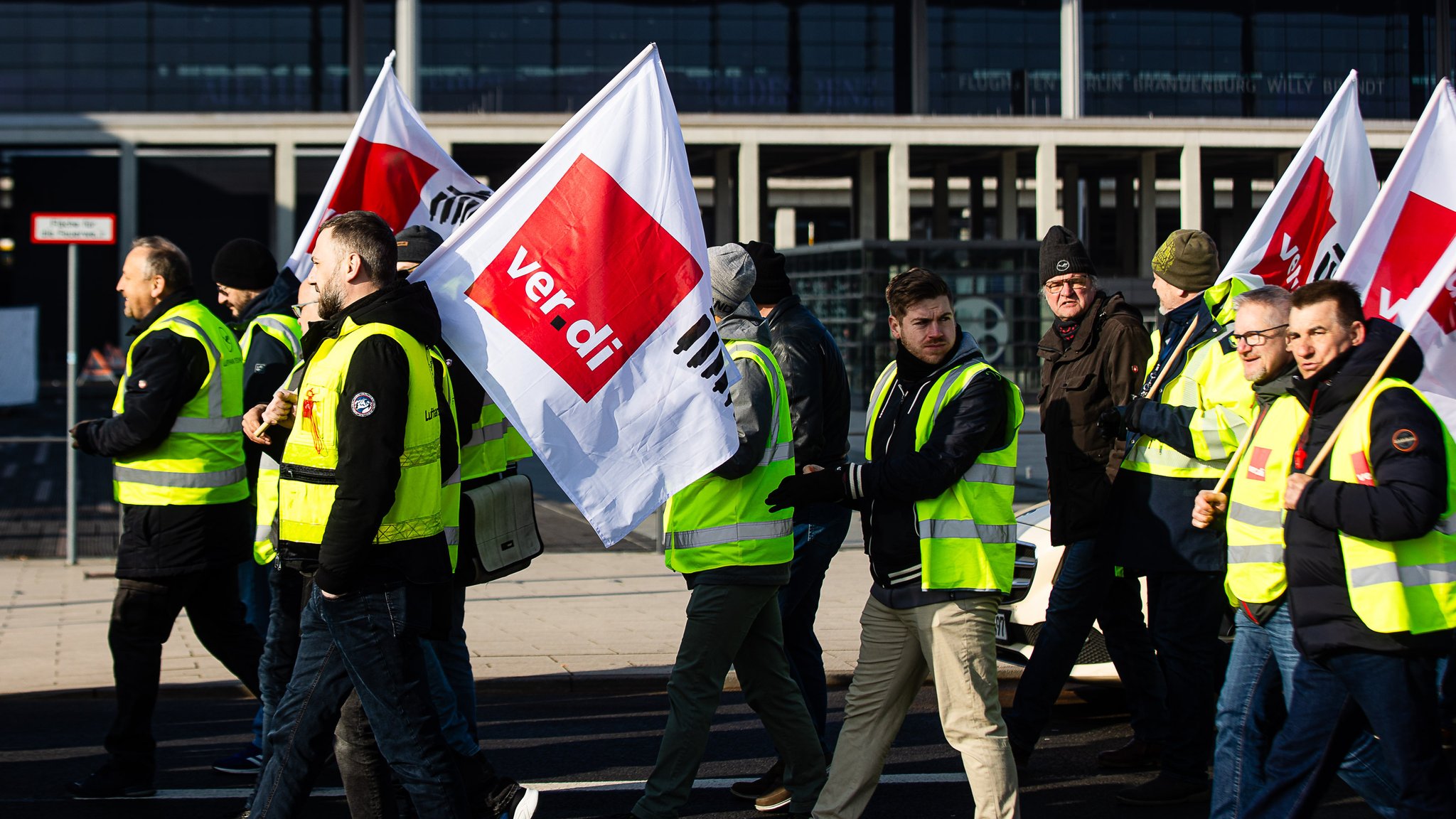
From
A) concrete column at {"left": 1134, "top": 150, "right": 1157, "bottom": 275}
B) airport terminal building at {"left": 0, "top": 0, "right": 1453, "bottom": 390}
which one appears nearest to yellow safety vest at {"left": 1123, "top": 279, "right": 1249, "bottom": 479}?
airport terminal building at {"left": 0, "top": 0, "right": 1453, "bottom": 390}

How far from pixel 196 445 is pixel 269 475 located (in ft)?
1.60

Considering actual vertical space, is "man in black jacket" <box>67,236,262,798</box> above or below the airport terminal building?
below

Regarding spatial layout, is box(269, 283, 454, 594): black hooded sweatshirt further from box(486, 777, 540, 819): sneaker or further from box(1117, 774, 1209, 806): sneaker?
box(1117, 774, 1209, 806): sneaker

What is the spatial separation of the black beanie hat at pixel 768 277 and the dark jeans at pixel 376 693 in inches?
76.3

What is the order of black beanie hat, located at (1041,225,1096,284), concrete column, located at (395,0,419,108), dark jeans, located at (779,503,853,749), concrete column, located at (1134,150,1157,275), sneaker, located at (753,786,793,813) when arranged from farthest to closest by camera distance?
concrete column, located at (1134,150,1157,275)
concrete column, located at (395,0,419,108)
black beanie hat, located at (1041,225,1096,284)
dark jeans, located at (779,503,853,749)
sneaker, located at (753,786,793,813)

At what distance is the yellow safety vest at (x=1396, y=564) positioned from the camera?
158 inches

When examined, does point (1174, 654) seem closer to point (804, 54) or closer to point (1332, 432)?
point (1332, 432)

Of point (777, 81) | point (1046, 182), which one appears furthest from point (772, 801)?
point (777, 81)

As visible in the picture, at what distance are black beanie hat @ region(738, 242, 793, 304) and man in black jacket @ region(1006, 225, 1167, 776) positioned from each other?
3.51 feet

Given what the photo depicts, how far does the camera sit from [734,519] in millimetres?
4941

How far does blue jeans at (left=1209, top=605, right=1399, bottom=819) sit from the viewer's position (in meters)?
4.45

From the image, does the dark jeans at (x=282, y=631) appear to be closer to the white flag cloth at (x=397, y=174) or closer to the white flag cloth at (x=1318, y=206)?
the white flag cloth at (x=397, y=174)

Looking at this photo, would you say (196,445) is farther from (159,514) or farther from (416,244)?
(416,244)

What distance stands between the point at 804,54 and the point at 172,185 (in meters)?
24.6
